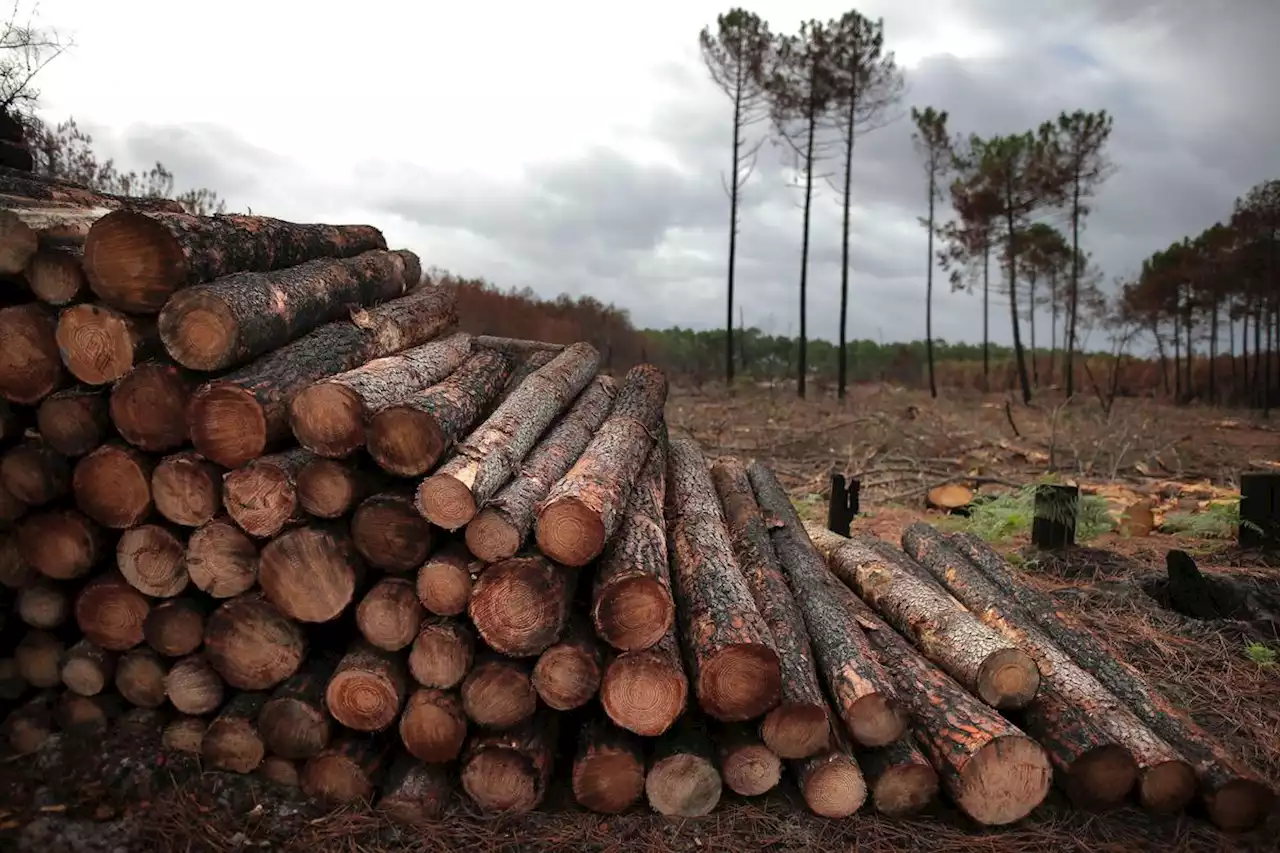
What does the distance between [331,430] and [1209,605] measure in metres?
6.23

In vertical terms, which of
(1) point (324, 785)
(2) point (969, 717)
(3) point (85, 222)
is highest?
(3) point (85, 222)

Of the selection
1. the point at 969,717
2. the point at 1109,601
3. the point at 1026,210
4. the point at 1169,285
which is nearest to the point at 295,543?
the point at 969,717

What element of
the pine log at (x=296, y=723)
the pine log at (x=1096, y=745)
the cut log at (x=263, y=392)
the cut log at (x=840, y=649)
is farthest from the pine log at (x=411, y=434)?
the pine log at (x=1096, y=745)

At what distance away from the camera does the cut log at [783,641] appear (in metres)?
3.39

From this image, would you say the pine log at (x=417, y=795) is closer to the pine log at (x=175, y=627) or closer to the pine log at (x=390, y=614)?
the pine log at (x=390, y=614)

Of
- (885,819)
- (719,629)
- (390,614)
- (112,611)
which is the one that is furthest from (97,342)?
(885,819)

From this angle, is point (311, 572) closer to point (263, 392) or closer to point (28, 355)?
point (263, 392)

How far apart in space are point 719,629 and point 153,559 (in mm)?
2724

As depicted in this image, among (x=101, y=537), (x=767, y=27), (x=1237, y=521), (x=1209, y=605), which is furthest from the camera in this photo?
(x=767, y=27)

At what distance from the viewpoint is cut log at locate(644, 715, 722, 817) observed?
11.1 ft

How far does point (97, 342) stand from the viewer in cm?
373

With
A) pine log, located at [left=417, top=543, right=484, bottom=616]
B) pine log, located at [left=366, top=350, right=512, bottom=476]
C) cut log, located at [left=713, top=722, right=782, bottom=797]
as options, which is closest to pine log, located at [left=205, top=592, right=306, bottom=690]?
pine log, located at [left=417, top=543, right=484, bottom=616]

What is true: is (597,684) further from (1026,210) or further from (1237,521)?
(1026,210)

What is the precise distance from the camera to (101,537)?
3.91 metres
